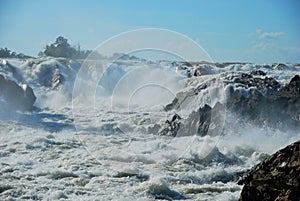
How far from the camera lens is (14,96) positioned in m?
20.8

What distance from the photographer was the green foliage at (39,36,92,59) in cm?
5153

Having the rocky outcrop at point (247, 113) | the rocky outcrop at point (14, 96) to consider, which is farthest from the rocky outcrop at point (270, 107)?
the rocky outcrop at point (14, 96)

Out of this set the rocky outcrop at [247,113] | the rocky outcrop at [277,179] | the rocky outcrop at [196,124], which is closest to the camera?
the rocky outcrop at [277,179]

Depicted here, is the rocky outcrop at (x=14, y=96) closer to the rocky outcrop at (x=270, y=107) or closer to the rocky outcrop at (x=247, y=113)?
the rocky outcrop at (x=247, y=113)

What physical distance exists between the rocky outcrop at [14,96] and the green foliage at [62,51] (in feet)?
98.2

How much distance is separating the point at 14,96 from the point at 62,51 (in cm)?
3193

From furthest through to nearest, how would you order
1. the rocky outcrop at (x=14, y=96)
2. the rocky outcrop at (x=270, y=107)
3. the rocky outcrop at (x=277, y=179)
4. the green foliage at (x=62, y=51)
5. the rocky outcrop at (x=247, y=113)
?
the green foliage at (x=62, y=51), the rocky outcrop at (x=14, y=96), the rocky outcrop at (x=270, y=107), the rocky outcrop at (x=247, y=113), the rocky outcrop at (x=277, y=179)

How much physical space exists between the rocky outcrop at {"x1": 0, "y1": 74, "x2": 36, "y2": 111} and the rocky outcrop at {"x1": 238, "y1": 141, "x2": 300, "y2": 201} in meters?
16.6

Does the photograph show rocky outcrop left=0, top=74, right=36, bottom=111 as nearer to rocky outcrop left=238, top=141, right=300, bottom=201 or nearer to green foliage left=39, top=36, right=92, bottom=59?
rocky outcrop left=238, top=141, right=300, bottom=201

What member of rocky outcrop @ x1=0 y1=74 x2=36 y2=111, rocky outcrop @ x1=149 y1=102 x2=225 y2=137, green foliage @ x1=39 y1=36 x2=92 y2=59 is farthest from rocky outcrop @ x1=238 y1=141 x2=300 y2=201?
green foliage @ x1=39 y1=36 x2=92 y2=59

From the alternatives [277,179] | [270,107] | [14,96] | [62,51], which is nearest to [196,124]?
[270,107]

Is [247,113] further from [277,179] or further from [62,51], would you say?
[62,51]

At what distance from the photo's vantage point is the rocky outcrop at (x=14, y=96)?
20.5 m

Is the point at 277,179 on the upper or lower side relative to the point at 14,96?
lower
